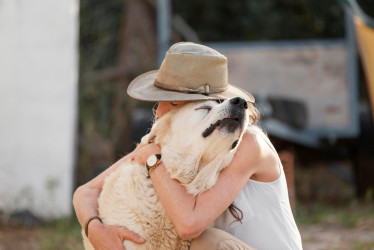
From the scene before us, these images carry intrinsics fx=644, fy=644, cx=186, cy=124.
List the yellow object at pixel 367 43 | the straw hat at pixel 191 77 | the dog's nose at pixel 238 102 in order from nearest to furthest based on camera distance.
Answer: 1. the dog's nose at pixel 238 102
2. the straw hat at pixel 191 77
3. the yellow object at pixel 367 43

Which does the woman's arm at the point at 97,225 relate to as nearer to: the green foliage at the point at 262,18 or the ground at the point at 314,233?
the ground at the point at 314,233

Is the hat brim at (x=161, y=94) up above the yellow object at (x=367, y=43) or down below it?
above

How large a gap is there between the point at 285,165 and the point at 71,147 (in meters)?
2.08

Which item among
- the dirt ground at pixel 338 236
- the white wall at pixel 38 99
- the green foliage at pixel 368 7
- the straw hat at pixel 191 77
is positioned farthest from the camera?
the green foliage at pixel 368 7

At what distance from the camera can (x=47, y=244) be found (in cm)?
495

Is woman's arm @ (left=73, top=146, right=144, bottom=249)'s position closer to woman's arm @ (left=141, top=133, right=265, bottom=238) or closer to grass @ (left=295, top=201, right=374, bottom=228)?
woman's arm @ (left=141, top=133, right=265, bottom=238)

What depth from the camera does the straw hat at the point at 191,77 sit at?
2.71 metres


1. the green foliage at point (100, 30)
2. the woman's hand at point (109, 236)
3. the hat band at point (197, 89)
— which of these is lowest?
the green foliage at point (100, 30)

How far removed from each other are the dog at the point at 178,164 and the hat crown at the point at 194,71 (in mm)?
76

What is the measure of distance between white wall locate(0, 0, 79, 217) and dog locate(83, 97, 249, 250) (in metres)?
3.26

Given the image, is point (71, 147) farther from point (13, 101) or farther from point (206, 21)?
point (206, 21)

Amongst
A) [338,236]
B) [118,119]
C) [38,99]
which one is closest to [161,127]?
[338,236]

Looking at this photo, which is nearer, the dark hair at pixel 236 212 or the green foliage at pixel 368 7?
the dark hair at pixel 236 212

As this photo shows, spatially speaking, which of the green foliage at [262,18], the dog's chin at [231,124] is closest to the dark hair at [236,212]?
the dog's chin at [231,124]
